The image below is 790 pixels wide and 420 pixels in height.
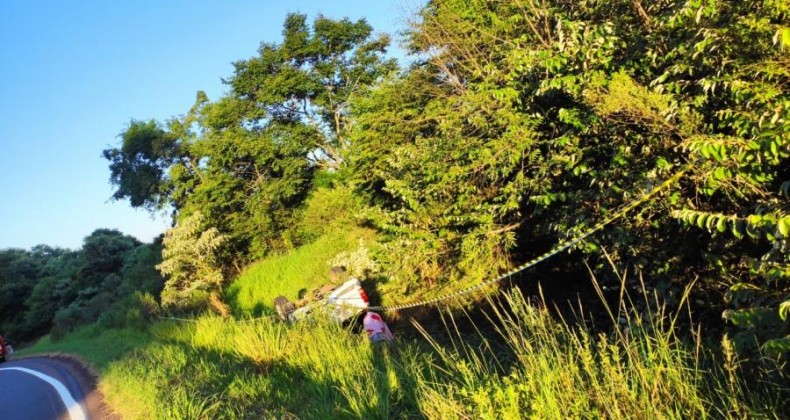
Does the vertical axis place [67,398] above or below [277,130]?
below

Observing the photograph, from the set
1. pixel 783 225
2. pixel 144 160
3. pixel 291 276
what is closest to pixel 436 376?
pixel 783 225

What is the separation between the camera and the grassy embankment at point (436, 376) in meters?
3.05

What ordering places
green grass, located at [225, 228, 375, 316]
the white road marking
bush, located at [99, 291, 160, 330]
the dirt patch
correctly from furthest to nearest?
1. bush, located at [99, 291, 160, 330]
2. green grass, located at [225, 228, 375, 316]
3. the white road marking
4. the dirt patch

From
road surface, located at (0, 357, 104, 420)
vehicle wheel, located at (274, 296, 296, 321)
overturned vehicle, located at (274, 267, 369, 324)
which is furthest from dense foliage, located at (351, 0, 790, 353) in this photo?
road surface, located at (0, 357, 104, 420)

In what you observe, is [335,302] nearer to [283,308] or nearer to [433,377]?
[283,308]

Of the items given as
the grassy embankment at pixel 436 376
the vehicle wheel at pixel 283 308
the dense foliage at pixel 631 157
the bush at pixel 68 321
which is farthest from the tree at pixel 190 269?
the bush at pixel 68 321

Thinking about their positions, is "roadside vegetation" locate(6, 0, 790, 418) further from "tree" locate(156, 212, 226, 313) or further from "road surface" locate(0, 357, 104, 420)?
"road surface" locate(0, 357, 104, 420)

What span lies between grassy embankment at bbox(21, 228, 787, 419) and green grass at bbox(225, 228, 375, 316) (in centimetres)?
460

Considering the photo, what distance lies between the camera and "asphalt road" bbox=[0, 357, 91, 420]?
893 centimetres

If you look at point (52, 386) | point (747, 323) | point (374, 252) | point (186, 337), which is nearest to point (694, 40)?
point (747, 323)

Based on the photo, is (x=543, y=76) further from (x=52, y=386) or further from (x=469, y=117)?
(x=52, y=386)

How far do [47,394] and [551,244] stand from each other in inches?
419

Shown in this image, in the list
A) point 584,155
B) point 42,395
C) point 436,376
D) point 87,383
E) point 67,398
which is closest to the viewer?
point 436,376

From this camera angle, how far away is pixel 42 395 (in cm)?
1084
